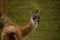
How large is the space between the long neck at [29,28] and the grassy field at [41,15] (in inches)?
1.5

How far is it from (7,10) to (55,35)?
0.31 meters

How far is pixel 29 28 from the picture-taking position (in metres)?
1.16

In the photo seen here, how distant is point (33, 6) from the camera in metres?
1.21

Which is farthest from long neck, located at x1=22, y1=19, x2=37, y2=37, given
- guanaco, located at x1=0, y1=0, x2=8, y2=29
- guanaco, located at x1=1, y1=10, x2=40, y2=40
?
guanaco, located at x1=0, y1=0, x2=8, y2=29

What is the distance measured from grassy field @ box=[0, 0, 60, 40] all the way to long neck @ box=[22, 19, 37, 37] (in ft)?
0.13

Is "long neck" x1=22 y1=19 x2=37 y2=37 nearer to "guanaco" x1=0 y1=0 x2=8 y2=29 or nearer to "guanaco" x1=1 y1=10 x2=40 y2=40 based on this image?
"guanaco" x1=1 y1=10 x2=40 y2=40

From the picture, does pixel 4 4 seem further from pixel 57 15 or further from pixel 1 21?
pixel 57 15

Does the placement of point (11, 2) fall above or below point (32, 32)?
above

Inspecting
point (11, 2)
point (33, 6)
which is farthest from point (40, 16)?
point (11, 2)

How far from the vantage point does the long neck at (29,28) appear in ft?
3.71

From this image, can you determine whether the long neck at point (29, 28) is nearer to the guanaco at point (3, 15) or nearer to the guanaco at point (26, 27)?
the guanaco at point (26, 27)

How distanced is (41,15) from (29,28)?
0.12 m

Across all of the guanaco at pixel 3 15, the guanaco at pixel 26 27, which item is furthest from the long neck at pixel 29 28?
the guanaco at pixel 3 15

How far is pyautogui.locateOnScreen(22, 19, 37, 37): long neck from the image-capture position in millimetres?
1130
